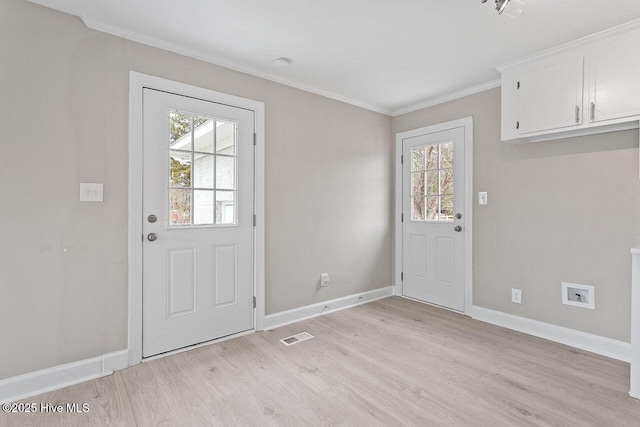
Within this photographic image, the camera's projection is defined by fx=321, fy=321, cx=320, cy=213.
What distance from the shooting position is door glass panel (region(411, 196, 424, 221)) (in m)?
3.89

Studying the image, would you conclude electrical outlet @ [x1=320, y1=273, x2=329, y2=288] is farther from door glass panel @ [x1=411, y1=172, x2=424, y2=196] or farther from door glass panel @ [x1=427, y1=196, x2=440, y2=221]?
door glass panel @ [x1=411, y1=172, x2=424, y2=196]

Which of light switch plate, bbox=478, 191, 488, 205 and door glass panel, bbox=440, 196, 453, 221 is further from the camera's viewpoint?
door glass panel, bbox=440, 196, 453, 221

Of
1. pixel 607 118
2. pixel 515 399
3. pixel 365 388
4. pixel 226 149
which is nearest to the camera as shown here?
pixel 515 399

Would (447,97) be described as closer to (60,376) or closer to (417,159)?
(417,159)

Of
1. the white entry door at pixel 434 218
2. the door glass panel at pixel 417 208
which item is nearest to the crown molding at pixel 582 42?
the white entry door at pixel 434 218

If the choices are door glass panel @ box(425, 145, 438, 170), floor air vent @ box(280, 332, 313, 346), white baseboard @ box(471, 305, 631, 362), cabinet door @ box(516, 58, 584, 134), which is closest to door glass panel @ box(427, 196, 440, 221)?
door glass panel @ box(425, 145, 438, 170)

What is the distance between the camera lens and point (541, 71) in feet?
8.58

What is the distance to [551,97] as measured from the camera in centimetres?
256

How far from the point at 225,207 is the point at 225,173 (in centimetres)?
29

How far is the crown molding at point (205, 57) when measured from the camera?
219 centimetres

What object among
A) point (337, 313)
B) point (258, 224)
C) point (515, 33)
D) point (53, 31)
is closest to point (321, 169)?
point (258, 224)

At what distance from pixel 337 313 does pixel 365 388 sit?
1.43 meters

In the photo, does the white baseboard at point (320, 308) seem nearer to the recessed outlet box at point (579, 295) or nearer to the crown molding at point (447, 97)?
the recessed outlet box at point (579, 295)

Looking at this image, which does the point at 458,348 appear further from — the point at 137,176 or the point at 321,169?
the point at 137,176
